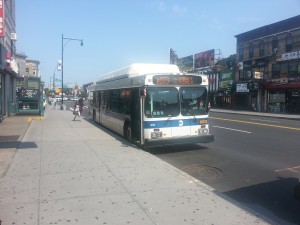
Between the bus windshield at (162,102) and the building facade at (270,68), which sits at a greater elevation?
the building facade at (270,68)

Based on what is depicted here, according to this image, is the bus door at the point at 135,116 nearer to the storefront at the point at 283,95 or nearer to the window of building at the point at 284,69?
the storefront at the point at 283,95

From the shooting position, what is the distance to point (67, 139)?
1293 cm

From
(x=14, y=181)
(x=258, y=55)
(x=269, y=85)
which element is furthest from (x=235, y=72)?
(x=14, y=181)

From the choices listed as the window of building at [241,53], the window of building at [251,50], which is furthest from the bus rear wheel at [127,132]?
the window of building at [241,53]

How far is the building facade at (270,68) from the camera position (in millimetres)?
36594

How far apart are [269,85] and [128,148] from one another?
32195 millimetres

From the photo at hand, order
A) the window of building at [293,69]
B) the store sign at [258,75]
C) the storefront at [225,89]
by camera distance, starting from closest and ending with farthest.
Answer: the window of building at [293,69]
the store sign at [258,75]
the storefront at [225,89]

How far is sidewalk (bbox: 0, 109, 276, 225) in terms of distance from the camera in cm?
500

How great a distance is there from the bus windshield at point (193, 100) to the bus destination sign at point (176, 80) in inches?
8.5

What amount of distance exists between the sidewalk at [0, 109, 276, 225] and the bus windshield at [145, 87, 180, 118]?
76.6 inches

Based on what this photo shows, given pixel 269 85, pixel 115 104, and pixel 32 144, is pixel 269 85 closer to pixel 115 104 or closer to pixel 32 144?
pixel 115 104

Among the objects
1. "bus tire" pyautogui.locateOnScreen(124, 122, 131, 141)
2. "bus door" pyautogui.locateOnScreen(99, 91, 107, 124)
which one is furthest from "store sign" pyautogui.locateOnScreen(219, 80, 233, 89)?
"bus tire" pyautogui.locateOnScreen(124, 122, 131, 141)

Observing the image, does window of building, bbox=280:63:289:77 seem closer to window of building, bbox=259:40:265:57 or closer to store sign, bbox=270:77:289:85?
store sign, bbox=270:77:289:85

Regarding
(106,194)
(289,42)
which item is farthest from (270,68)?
(106,194)
